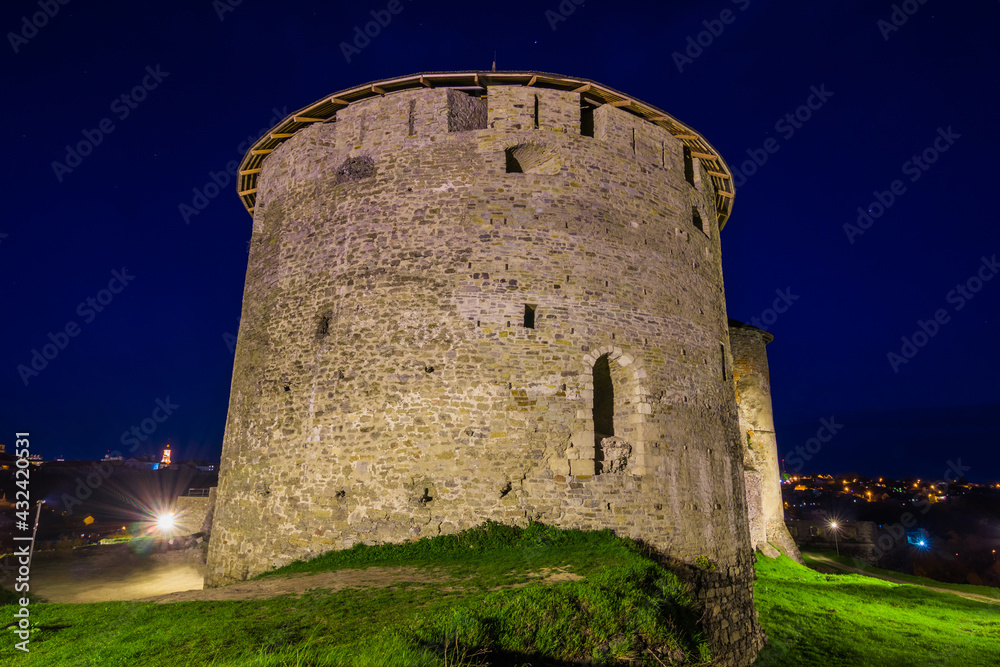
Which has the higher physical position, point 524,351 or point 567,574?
point 524,351

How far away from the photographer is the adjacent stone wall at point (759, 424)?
22.4 m

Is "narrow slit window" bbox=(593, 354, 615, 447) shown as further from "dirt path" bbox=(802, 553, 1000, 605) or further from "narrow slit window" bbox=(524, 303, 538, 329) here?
"dirt path" bbox=(802, 553, 1000, 605)

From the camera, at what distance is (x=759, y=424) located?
76.4ft

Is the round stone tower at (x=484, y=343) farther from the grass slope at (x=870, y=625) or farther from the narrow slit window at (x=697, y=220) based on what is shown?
the grass slope at (x=870, y=625)

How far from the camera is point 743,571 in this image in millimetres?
11219

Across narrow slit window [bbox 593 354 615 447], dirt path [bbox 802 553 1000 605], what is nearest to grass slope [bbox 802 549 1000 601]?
dirt path [bbox 802 553 1000 605]

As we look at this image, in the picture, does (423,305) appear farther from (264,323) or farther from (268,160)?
(268,160)

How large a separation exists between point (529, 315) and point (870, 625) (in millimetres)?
10419

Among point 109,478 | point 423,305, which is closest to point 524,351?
point 423,305

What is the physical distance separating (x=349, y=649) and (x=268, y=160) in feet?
38.7

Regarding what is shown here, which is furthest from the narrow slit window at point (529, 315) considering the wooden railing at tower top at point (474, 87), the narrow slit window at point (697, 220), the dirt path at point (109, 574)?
the dirt path at point (109, 574)

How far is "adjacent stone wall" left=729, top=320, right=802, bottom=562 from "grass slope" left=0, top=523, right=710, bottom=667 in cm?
1610

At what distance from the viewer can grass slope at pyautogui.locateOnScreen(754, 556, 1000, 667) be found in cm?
1023

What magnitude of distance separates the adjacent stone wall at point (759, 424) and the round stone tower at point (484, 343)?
471 inches
